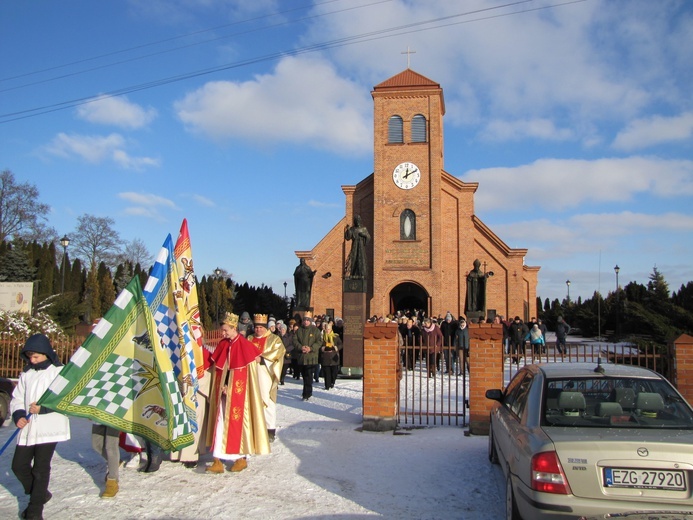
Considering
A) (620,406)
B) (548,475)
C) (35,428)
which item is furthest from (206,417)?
(620,406)

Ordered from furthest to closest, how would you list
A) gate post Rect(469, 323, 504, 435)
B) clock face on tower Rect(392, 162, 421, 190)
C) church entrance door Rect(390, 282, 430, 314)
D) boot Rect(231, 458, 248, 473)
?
church entrance door Rect(390, 282, 430, 314) < clock face on tower Rect(392, 162, 421, 190) < gate post Rect(469, 323, 504, 435) < boot Rect(231, 458, 248, 473)

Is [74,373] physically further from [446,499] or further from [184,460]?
[446,499]

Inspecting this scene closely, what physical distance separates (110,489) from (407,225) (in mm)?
26646

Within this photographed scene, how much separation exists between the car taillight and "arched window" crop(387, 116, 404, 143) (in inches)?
1148

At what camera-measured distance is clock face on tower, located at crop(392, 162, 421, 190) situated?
31.7 meters

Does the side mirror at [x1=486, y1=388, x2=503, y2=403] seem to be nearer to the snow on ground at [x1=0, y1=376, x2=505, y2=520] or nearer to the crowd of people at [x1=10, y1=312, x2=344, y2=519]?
the snow on ground at [x1=0, y1=376, x2=505, y2=520]

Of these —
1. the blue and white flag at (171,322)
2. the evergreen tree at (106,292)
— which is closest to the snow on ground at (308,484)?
the blue and white flag at (171,322)

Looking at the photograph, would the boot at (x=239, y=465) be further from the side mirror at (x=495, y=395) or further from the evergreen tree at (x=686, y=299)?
the evergreen tree at (x=686, y=299)

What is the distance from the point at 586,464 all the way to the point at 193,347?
4.22 meters

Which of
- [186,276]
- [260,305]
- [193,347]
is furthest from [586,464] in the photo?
[260,305]

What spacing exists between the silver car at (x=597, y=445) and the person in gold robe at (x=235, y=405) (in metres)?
2.80

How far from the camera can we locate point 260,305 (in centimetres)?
5078

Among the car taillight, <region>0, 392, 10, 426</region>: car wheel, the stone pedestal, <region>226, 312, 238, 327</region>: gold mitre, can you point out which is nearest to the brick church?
the stone pedestal

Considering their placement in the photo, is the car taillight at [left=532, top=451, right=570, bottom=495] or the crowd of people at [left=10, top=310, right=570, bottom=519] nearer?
the car taillight at [left=532, top=451, right=570, bottom=495]
